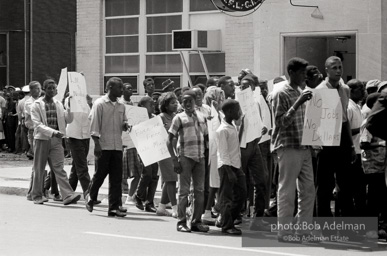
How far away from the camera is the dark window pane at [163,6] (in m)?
21.3

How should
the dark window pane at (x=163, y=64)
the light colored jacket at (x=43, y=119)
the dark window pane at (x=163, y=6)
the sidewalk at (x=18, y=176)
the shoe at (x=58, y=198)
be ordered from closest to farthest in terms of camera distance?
the light colored jacket at (x=43, y=119) → the shoe at (x=58, y=198) → the sidewalk at (x=18, y=176) → the dark window pane at (x=163, y=6) → the dark window pane at (x=163, y=64)

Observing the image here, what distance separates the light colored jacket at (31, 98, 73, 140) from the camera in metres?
15.0

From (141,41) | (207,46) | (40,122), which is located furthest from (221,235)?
(141,41)

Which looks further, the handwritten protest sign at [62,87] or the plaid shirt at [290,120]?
the handwritten protest sign at [62,87]

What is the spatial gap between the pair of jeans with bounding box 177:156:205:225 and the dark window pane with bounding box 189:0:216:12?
9.14 meters

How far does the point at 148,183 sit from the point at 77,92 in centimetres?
210

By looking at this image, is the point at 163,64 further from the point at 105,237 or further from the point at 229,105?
the point at 105,237

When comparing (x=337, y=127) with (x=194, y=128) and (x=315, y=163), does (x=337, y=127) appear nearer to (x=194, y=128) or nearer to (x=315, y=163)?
(x=315, y=163)

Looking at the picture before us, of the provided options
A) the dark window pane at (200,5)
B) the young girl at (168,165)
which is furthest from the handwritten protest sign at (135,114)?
the dark window pane at (200,5)

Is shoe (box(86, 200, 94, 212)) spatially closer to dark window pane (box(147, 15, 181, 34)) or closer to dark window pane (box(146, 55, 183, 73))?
dark window pane (box(146, 55, 183, 73))

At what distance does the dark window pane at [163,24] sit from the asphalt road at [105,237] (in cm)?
780

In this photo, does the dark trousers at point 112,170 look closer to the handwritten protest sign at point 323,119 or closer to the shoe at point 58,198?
the shoe at point 58,198

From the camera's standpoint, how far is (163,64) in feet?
71.1

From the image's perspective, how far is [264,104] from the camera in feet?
43.8
